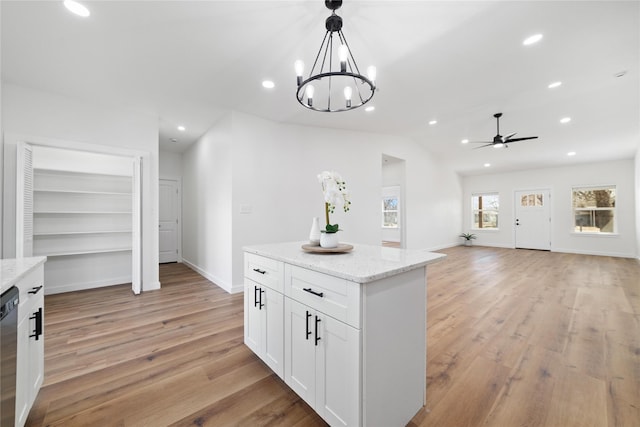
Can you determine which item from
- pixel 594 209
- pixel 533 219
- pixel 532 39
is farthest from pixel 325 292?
pixel 594 209

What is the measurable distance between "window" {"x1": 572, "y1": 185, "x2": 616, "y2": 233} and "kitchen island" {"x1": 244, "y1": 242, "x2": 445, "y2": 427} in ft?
30.1

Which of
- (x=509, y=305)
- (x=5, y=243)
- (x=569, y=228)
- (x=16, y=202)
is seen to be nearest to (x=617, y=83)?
(x=509, y=305)

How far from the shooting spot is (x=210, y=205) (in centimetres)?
453

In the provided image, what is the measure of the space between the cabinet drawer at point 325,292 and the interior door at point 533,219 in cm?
968

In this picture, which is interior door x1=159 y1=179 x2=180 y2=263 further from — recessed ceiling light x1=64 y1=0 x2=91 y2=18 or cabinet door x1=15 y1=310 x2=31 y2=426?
cabinet door x1=15 y1=310 x2=31 y2=426

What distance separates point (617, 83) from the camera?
329 cm

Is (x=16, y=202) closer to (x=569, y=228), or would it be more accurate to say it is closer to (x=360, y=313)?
(x=360, y=313)

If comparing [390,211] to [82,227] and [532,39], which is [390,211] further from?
[82,227]

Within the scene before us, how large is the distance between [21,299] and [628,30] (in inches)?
191

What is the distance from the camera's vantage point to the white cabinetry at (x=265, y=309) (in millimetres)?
1713

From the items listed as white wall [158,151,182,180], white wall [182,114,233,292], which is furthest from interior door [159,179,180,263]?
white wall [182,114,233,292]

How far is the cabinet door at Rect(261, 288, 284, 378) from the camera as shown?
169 centimetres

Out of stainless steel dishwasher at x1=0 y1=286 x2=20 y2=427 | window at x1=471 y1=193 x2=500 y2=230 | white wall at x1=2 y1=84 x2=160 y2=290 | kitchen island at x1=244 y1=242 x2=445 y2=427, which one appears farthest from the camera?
window at x1=471 y1=193 x2=500 y2=230

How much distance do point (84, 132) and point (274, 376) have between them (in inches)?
160
